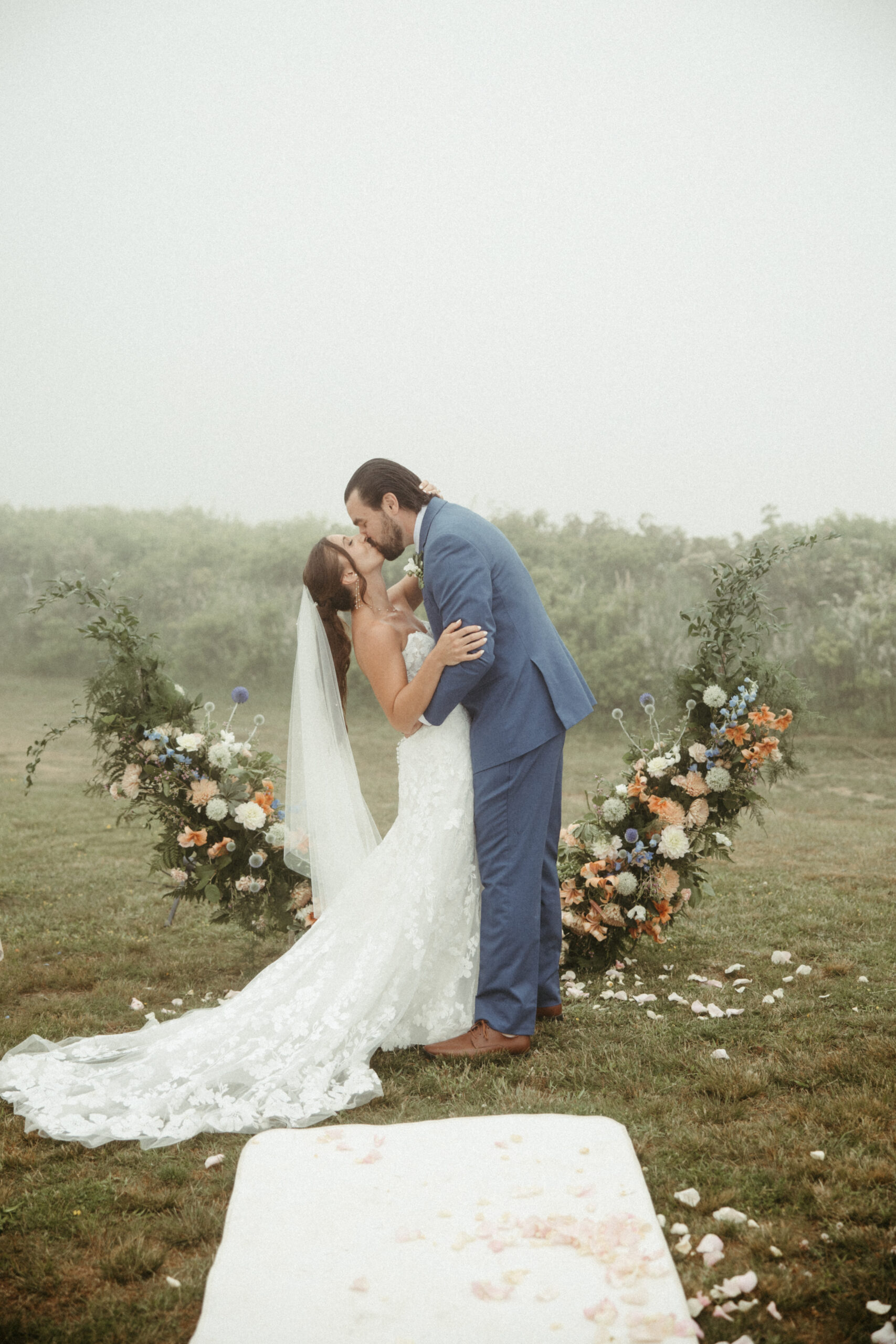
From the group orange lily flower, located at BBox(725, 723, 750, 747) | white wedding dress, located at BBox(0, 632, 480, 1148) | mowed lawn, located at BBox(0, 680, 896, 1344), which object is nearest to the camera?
mowed lawn, located at BBox(0, 680, 896, 1344)

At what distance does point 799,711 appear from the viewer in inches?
167

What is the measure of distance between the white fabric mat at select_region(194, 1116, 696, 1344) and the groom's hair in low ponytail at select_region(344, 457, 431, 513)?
6.52ft

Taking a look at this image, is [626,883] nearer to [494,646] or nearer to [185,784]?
[494,646]

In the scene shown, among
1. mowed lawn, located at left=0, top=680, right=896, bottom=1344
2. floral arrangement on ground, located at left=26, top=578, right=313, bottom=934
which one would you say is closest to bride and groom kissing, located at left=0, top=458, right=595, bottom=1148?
mowed lawn, located at left=0, top=680, right=896, bottom=1344

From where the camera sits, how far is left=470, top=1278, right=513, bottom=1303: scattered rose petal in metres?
2.20

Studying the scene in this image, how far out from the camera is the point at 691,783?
166 inches

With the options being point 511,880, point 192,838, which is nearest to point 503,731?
point 511,880

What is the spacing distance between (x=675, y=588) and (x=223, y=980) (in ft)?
32.9

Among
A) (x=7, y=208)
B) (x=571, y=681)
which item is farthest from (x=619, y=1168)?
(x=7, y=208)

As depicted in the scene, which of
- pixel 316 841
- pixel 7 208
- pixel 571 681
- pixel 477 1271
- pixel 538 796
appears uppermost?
pixel 7 208

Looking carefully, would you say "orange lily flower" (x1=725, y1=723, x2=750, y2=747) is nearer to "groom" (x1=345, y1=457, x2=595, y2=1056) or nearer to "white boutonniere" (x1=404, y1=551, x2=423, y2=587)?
"groom" (x1=345, y1=457, x2=595, y2=1056)

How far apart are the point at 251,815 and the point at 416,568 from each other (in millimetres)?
1208

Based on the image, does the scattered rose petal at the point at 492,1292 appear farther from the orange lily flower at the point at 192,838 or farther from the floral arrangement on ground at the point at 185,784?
the orange lily flower at the point at 192,838

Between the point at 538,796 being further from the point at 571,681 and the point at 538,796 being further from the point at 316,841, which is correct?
the point at 316,841
